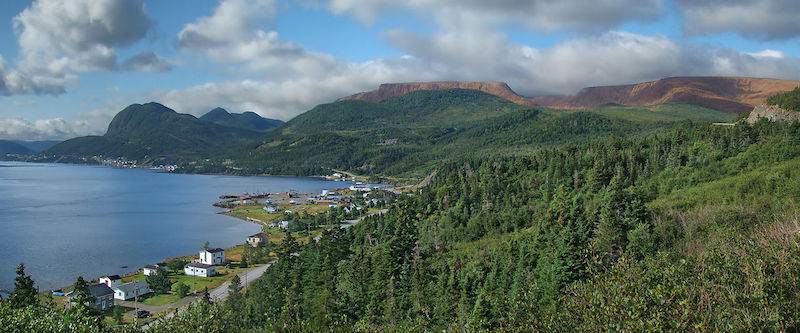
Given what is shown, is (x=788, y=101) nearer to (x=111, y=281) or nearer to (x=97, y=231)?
(x=111, y=281)

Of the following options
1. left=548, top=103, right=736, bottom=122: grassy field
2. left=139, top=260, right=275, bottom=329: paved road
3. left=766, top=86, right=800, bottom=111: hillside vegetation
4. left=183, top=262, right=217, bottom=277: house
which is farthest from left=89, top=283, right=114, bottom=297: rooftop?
left=548, top=103, right=736, bottom=122: grassy field

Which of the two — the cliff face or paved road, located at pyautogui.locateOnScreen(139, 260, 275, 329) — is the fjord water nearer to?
paved road, located at pyautogui.locateOnScreen(139, 260, 275, 329)

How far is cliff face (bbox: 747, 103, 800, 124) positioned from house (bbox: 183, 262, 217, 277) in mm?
53272

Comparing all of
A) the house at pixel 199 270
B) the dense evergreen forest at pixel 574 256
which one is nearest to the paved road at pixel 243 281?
the house at pixel 199 270

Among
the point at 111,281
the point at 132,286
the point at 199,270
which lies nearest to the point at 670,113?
the point at 199,270

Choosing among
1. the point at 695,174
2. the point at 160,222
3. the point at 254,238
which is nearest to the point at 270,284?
the point at 254,238

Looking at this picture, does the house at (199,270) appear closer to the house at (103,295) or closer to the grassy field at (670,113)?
the house at (103,295)

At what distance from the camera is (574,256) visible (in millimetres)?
19438

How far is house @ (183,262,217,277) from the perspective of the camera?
4097 cm

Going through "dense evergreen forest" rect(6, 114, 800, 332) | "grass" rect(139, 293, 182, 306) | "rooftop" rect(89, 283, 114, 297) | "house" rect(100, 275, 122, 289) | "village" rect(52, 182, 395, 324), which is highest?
"dense evergreen forest" rect(6, 114, 800, 332)

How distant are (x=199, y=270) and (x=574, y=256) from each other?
3408cm

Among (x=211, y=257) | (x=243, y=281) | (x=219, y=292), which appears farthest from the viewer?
(x=211, y=257)

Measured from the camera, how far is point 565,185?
138ft

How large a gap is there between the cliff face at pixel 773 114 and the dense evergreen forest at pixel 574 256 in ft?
10.8
